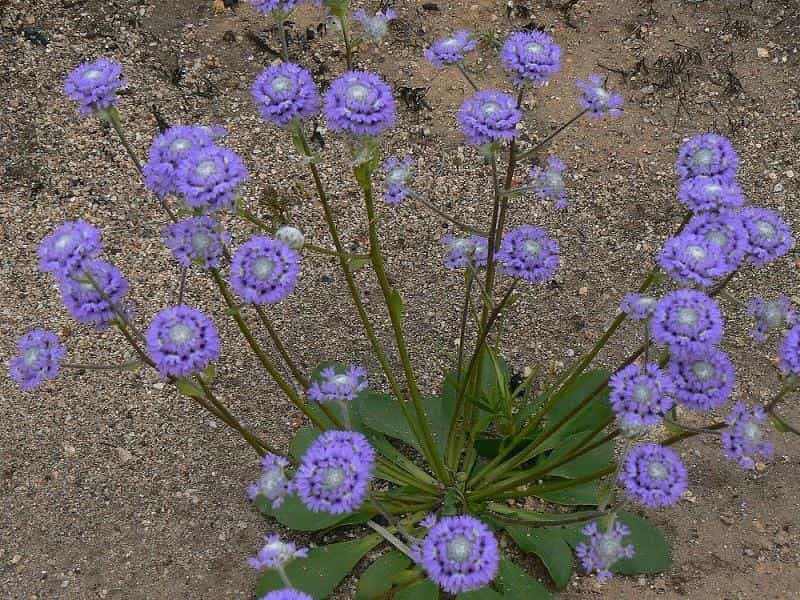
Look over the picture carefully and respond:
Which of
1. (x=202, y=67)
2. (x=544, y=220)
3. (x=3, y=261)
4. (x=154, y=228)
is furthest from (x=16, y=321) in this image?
(x=544, y=220)

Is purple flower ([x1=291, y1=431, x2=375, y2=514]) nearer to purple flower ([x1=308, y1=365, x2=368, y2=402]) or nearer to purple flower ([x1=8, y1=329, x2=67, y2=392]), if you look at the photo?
purple flower ([x1=308, y1=365, x2=368, y2=402])

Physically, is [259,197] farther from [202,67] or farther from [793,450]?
[793,450]

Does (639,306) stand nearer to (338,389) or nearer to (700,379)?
(700,379)

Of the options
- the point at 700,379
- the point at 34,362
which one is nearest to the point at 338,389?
the point at 34,362

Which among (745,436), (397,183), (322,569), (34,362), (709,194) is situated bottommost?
(322,569)

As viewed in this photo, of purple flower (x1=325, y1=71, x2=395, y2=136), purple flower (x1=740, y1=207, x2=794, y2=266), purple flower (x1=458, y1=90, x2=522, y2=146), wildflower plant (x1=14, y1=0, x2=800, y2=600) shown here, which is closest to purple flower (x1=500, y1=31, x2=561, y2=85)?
wildflower plant (x1=14, y1=0, x2=800, y2=600)

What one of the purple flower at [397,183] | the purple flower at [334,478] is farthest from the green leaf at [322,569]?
the purple flower at [397,183]
